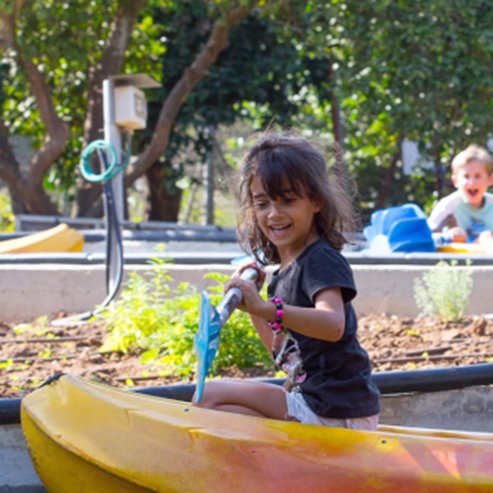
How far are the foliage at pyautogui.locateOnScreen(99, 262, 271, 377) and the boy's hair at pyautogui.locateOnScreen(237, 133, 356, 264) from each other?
60.2 inches

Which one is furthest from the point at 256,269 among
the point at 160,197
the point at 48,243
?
the point at 160,197

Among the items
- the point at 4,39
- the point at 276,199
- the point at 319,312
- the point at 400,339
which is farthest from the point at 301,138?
the point at 4,39

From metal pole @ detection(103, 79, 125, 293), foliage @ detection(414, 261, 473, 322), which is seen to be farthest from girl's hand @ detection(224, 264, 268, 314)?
metal pole @ detection(103, 79, 125, 293)

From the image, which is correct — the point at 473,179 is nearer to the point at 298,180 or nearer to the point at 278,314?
the point at 298,180

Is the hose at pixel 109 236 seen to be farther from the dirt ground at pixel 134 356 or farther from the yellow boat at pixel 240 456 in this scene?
the yellow boat at pixel 240 456

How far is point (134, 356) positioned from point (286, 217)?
2248 mm

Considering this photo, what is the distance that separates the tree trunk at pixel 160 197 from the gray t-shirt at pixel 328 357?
481 inches

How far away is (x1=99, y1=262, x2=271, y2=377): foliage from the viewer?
14.8 ft

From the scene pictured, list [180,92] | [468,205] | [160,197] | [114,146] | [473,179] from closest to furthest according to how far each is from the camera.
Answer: [114,146]
[473,179]
[468,205]
[180,92]
[160,197]

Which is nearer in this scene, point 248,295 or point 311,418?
point 248,295

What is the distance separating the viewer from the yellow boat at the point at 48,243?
753 cm

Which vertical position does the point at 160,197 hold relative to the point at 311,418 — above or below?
below

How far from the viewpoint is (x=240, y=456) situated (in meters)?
2.69

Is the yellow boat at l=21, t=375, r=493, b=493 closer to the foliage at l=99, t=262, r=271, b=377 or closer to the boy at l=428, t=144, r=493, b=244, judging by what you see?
the foliage at l=99, t=262, r=271, b=377
